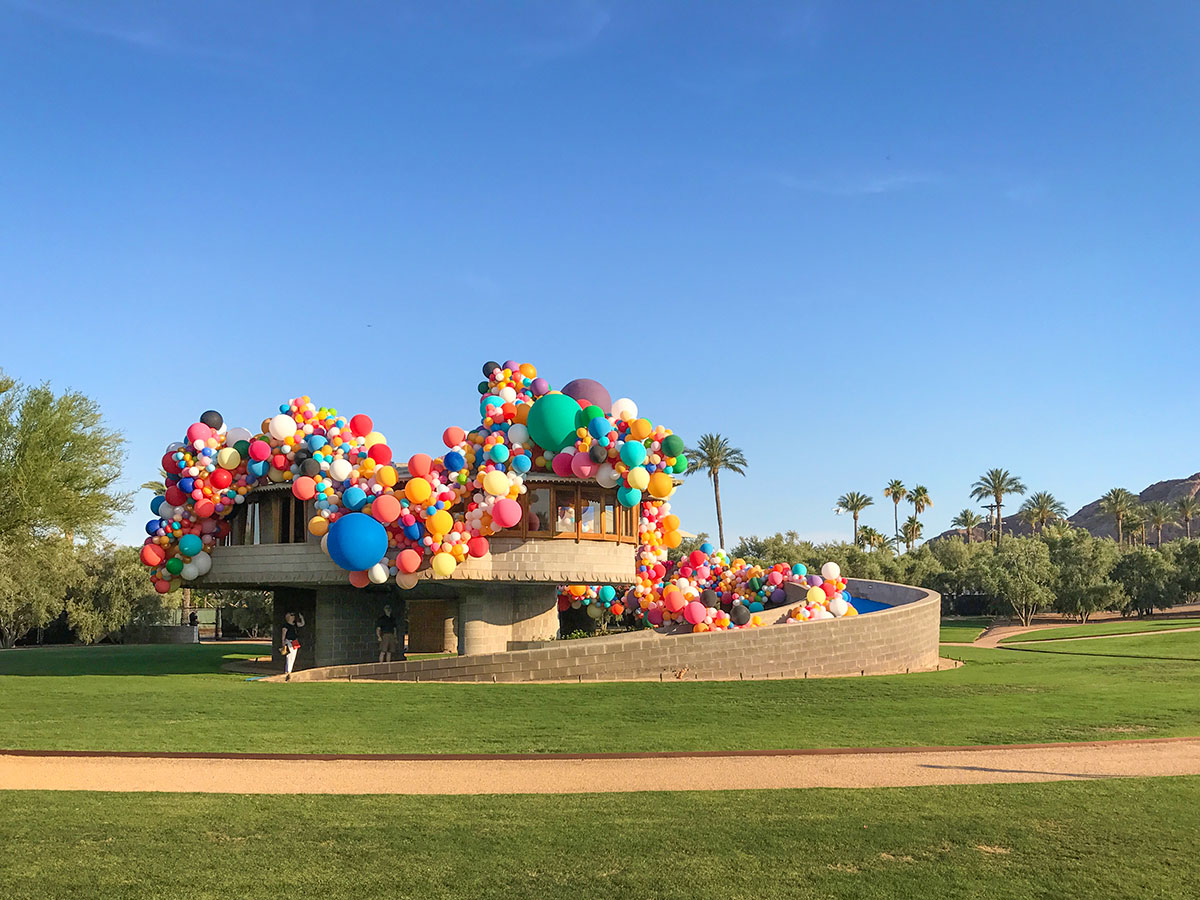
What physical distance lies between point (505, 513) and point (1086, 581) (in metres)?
50.1

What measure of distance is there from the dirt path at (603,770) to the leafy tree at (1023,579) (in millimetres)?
50754

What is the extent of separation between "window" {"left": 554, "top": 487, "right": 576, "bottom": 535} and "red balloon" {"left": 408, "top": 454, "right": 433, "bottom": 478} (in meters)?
4.56

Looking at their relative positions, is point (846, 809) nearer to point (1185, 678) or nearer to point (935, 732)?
point (935, 732)

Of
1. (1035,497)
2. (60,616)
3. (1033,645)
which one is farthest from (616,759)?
(1035,497)

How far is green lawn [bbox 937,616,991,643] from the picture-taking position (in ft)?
176

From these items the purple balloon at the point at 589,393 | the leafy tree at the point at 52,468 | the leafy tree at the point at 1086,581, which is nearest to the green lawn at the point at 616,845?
the leafy tree at the point at 52,468

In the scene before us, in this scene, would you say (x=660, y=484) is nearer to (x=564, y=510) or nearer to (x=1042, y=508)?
(x=564, y=510)

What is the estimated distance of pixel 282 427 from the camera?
31.7 meters

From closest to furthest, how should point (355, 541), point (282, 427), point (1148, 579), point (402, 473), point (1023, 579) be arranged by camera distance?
point (355, 541)
point (282, 427)
point (402, 473)
point (1023, 579)
point (1148, 579)

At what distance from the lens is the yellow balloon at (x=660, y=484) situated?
3228cm

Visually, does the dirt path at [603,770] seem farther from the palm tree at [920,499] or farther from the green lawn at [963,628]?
the palm tree at [920,499]

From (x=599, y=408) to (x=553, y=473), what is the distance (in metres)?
2.58

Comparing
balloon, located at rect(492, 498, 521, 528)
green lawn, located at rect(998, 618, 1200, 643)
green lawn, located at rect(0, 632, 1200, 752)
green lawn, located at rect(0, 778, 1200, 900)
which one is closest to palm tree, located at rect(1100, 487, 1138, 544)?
green lawn, located at rect(998, 618, 1200, 643)

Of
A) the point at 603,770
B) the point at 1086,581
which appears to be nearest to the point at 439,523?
the point at 603,770
